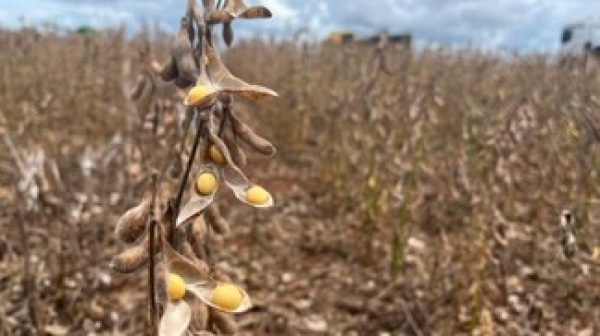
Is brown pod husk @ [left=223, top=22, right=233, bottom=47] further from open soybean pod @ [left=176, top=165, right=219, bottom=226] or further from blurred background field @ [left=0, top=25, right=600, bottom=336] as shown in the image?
blurred background field @ [left=0, top=25, right=600, bottom=336]

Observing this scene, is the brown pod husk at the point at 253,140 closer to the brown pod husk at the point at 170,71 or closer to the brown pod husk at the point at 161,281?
the brown pod husk at the point at 170,71

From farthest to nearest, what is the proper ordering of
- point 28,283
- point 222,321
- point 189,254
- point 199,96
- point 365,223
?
1. point 365,223
2. point 28,283
3. point 222,321
4. point 189,254
5. point 199,96

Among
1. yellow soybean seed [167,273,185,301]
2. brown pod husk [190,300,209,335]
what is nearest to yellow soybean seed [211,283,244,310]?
yellow soybean seed [167,273,185,301]

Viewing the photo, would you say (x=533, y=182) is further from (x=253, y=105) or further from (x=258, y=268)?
(x=253, y=105)

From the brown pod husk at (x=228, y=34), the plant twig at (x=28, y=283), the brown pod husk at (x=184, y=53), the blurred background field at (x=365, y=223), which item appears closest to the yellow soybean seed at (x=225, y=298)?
the brown pod husk at (x=184, y=53)

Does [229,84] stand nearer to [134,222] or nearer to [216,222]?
[134,222]

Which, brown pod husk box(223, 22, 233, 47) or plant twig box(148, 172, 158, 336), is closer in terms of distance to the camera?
plant twig box(148, 172, 158, 336)

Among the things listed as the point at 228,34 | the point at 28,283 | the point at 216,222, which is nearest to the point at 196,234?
the point at 216,222
